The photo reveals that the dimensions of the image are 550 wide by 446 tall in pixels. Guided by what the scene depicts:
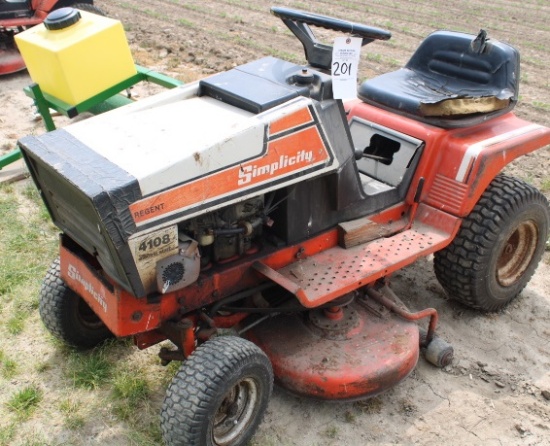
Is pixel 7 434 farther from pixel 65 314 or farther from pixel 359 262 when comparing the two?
pixel 359 262

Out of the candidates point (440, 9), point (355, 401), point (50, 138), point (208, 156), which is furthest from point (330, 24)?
point (440, 9)

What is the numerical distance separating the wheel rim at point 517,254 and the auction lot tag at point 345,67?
145cm

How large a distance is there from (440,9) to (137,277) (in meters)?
10.5

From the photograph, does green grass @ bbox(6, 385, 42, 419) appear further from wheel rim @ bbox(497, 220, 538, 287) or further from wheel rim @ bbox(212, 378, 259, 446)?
wheel rim @ bbox(497, 220, 538, 287)

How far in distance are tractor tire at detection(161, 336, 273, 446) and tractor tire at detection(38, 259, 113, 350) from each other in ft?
2.69

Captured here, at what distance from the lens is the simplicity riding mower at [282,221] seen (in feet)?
7.48

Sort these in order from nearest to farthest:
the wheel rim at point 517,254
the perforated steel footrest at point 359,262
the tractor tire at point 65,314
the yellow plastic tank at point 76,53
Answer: the perforated steel footrest at point 359,262, the tractor tire at point 65,314, the wheel rim at point 517,254, the yellow plastic tank at point 76,53

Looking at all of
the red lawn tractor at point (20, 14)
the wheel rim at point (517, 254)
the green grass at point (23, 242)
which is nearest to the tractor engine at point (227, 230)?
the green grass at point (23, 242)

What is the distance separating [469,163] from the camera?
Answer: 3.10 meters

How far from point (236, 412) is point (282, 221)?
80 centimetres

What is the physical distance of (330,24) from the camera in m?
2.67

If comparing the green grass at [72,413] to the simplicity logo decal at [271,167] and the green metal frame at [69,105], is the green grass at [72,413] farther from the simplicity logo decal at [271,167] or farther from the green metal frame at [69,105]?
the green metal frame at [69,105]

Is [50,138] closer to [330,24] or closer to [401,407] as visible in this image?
[330,24]

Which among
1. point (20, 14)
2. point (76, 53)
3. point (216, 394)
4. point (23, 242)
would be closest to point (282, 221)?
point (216, 394)
